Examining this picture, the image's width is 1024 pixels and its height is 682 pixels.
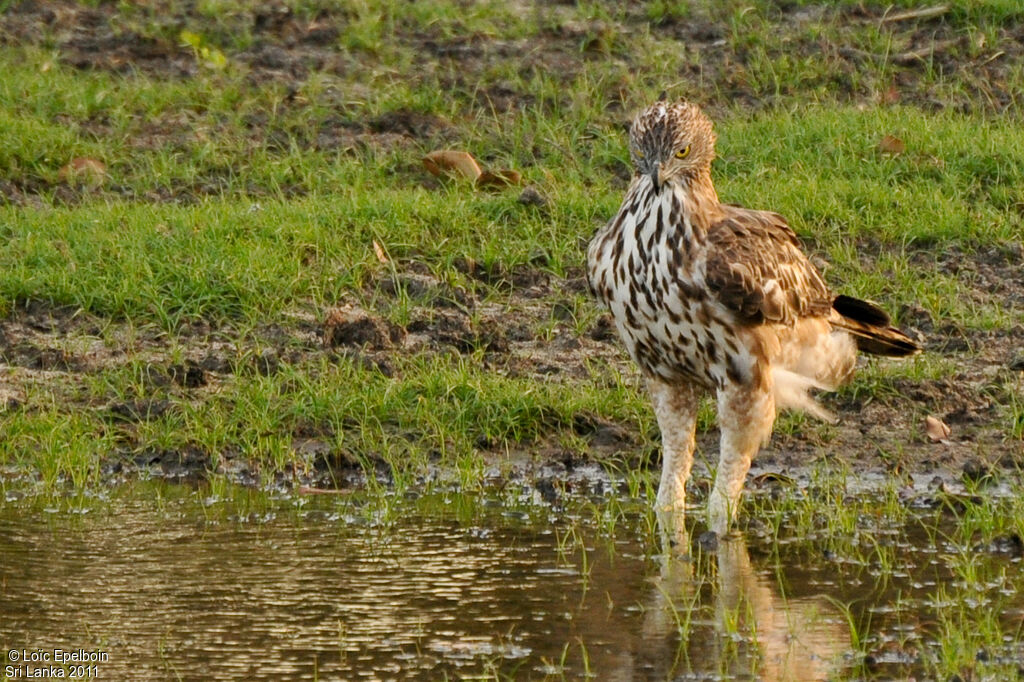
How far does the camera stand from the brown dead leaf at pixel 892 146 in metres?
9.87

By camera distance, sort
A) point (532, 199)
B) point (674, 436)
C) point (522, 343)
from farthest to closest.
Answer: point (532, 199)
point (522, 343)
point (674, 436)

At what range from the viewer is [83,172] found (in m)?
10.1

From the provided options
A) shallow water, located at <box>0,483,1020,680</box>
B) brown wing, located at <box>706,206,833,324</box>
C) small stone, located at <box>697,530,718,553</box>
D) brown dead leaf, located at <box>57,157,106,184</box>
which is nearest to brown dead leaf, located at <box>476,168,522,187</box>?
brown dead leaf, located at <box>57,157,106,184</box>

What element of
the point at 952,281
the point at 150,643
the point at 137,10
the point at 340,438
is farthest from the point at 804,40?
the point at 150,643

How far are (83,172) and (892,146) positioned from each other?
4.43 meters

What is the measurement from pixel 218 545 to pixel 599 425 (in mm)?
1902

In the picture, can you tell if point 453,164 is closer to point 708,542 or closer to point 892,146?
point 892,146

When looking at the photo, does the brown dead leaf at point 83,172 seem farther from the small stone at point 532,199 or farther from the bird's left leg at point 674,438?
the bird's left leg at point 674,438

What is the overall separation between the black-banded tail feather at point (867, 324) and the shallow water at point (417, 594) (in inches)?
45.5

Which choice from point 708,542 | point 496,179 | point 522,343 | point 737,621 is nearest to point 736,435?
point 708,542

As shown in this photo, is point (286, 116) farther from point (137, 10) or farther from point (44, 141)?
point (137, 10)

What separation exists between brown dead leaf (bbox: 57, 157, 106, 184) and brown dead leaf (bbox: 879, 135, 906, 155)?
4.28m

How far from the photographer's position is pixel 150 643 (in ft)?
17.0

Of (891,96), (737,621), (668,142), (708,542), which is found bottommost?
(708,542)
